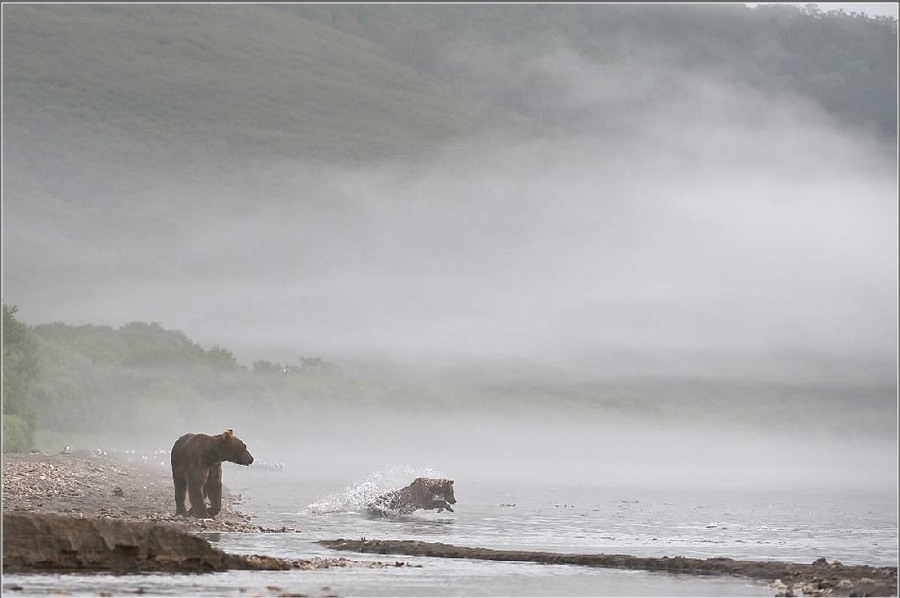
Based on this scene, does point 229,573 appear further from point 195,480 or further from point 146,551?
point 195,480

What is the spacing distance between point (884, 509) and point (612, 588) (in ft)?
198

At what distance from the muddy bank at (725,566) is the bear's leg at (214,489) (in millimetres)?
6258

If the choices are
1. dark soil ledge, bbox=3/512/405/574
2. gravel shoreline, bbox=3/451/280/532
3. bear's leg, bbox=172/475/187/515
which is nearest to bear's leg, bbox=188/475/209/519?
bear's leg, bbox=172/475/187/515

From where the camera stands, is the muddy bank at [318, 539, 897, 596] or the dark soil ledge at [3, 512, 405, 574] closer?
the dark soil ledge at [3, 512, 405, 574]

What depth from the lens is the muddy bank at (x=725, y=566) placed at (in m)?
31.5

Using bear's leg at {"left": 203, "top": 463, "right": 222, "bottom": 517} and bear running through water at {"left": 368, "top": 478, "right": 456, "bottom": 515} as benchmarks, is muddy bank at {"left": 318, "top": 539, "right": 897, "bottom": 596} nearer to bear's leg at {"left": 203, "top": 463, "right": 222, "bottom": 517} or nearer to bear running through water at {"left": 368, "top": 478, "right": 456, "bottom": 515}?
bear's leg at {"left": 203, "top": 463, "right": 222, "bottom": 517}

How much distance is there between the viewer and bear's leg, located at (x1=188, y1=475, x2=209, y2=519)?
152 feet

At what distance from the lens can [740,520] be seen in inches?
2655

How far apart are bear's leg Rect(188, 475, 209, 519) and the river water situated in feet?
9.59

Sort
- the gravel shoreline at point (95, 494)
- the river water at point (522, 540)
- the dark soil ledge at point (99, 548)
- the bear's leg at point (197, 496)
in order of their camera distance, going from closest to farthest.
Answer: the river water at point (522, 540) < the dark soil ledge at point (99, 548) < the gravel shoreline at point (95, 494) < the bear's leg at point (197, 496)

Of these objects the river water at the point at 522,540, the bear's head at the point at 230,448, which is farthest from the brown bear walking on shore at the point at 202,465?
the river water at the point at 522,540

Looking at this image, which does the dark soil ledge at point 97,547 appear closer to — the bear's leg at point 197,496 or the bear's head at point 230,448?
the bear's leg at point 197,496

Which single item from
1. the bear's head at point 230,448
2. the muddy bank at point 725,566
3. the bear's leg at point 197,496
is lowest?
the muddy bank at point 725,566

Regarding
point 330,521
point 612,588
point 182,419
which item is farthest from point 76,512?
point 182,419
